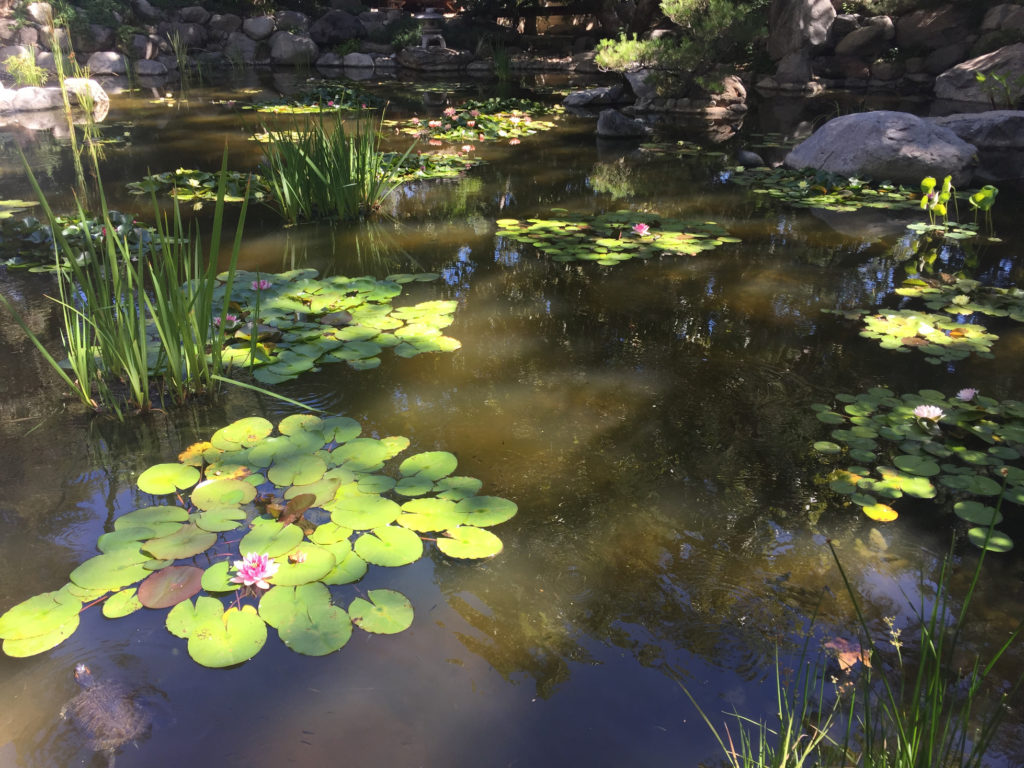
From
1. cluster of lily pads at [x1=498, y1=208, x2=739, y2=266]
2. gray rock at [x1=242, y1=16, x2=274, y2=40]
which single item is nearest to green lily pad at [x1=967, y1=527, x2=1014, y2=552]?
cluster of lily pads at [x1=498, y1=208, x2=739, y2=266]

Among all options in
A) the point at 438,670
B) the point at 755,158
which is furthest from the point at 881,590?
the point at 755,158

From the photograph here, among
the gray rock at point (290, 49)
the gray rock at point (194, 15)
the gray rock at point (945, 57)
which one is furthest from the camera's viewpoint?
the gray rock at point (194, 15)

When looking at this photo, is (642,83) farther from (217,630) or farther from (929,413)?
(217,630)

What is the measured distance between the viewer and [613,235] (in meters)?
3.89

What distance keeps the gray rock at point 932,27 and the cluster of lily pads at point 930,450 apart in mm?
11666

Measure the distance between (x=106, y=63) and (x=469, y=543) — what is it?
523 inches

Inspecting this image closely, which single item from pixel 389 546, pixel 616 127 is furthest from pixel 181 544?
pixel 616 127

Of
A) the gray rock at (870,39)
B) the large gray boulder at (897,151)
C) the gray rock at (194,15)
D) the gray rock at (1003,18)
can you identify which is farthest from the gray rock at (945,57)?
the gray rock at (194,15)

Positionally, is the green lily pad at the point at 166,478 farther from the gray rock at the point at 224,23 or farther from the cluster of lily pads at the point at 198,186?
the gray rock at the point at 224,23

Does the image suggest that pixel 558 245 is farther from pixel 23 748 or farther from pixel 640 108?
pixel 640 108

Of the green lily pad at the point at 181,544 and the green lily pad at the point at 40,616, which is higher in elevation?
the green lily pad at the point at 181,544

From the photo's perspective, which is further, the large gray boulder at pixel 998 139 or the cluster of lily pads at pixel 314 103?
the cluster of lily pads at pixel 314 103

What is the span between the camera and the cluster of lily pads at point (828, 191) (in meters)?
4.62

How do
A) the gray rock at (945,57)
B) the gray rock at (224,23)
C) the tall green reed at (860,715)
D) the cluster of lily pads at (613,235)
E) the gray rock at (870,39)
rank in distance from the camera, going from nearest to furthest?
the tall green reed at (860,715), the cluster of lily pads at (613,235), the gray rock at (945,57), the gray rock at (870,39), the gray rock at (224,23)
